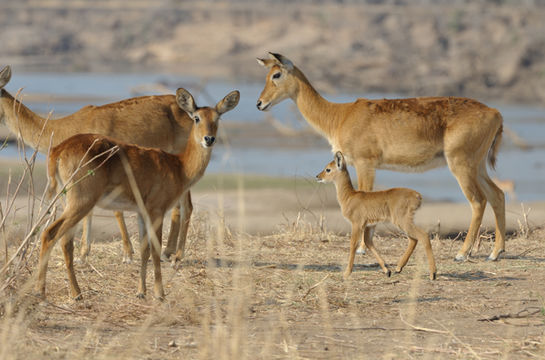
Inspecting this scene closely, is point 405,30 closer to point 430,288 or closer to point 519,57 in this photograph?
point 519,57

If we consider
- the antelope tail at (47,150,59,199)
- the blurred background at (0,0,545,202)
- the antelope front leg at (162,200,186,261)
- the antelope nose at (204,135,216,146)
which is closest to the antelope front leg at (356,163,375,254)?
the antelope front leg at (162,200,186,261)

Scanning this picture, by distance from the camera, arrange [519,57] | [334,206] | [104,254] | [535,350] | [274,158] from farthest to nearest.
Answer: [519,57] → [274,158] → [334,206] → [104,254] → [535,350]

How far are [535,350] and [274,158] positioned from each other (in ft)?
71.2

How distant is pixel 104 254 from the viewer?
1002cm

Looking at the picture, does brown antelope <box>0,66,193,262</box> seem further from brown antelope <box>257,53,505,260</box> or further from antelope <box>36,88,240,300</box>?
brown antelope <box>257,53,505,260</box>

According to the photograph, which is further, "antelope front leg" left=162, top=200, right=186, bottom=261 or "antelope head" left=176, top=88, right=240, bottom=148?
"antelope front leg" left=162, top=200, right=186, bottom=261

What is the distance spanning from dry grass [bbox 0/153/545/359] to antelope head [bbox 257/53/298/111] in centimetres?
216

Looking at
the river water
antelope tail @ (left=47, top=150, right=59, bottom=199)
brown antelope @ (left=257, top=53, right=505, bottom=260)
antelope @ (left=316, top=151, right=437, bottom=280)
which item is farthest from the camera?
the river water

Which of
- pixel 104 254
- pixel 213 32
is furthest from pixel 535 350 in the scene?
pixel 213 32

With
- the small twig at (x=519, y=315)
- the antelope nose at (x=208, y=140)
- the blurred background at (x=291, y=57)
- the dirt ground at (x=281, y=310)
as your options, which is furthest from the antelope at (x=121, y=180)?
the blurred background at (x=291, y=57)

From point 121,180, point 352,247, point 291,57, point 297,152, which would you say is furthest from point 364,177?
point 291,57

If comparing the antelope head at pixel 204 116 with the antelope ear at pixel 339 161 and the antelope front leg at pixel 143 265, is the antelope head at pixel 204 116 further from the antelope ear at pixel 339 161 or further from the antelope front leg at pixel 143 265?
the antelope ear at pixel 339 161

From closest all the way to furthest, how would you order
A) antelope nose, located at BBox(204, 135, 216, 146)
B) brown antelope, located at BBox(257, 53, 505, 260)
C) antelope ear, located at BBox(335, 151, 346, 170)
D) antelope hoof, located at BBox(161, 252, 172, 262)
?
antelope nose, located at BBox(204, 135, 216, 146) < antelope ear, located at BBox(335, 151, 346, 170) < antelope hoof, located at BBox(161, 252, 172, 262) < brown antelope, located at BBox(257, 53, 505, 260)

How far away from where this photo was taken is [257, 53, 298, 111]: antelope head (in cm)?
1129
